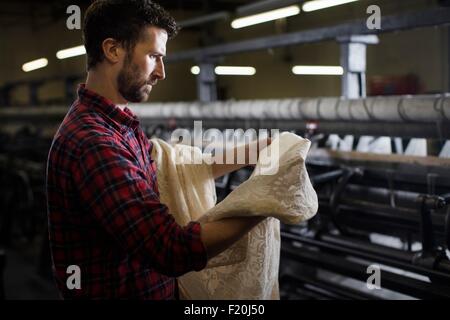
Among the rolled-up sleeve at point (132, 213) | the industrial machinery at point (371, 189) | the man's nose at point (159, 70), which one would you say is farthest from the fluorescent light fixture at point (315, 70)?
the rolled-up sleeve at point (132, 213)

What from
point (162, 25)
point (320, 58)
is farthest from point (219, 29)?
point (162, 25)

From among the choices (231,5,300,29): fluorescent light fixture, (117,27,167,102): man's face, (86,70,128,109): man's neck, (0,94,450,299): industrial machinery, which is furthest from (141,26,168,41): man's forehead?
(231,5,300,29): fluorescent light fixture

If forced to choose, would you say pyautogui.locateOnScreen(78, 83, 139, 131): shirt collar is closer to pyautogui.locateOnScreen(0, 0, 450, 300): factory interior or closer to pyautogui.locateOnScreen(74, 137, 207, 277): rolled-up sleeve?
pyautogui.locateOnScreen(74, 137, 207, 277): rolled-up sleeve

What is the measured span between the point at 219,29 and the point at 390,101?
10.5 metres

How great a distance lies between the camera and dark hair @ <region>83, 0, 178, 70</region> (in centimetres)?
106

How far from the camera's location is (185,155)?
1.42 meters

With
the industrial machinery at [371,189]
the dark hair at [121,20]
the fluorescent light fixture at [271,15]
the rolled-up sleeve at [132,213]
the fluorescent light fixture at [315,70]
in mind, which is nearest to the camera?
the rolled-up sleeve at [132,213]

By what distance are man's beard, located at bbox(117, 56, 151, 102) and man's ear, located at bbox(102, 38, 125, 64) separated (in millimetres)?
18

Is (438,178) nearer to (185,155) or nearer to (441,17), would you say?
(441,17)

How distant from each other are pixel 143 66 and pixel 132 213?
335 millimetres

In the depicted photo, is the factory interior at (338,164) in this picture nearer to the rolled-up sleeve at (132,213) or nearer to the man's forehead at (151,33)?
the man's forehead at (151,33)

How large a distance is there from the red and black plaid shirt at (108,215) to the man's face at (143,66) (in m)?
0.06

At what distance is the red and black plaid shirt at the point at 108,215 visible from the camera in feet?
3.10

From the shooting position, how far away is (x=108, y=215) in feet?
3.16
